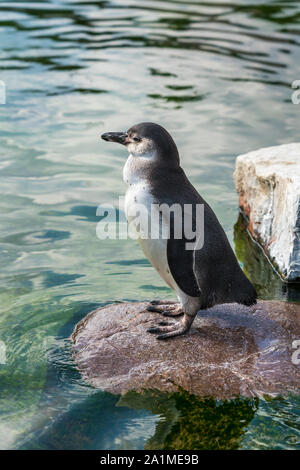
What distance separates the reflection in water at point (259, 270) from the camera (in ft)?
19.3

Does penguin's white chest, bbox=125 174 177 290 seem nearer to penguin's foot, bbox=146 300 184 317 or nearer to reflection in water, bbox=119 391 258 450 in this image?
penguin's foot, bbox=146 300 184 317

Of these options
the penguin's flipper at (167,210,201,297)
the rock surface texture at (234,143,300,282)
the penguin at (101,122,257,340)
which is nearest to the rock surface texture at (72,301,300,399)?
the penguin at (101,122,257,340)

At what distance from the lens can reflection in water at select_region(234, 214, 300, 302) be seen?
19.3 ft

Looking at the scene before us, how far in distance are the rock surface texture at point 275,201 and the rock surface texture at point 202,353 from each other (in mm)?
1038

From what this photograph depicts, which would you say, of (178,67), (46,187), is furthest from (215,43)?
(46,187)

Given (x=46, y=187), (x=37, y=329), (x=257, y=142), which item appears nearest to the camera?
(x=37, y=329)

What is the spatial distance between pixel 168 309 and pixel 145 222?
33.0 inches

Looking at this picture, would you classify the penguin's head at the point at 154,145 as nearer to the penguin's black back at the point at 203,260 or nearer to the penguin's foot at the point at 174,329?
the penguin's black back at the point at 203,260

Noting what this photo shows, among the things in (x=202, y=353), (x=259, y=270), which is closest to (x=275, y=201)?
(x=259, y=270)

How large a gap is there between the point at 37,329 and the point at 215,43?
9064 mm

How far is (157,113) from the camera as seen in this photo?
9805 mm

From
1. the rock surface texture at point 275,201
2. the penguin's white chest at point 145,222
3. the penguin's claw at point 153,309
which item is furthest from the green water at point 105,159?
the penguin's white chest at point 145,222

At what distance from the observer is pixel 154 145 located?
457 centimetres

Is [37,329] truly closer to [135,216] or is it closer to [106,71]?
[135,216]
